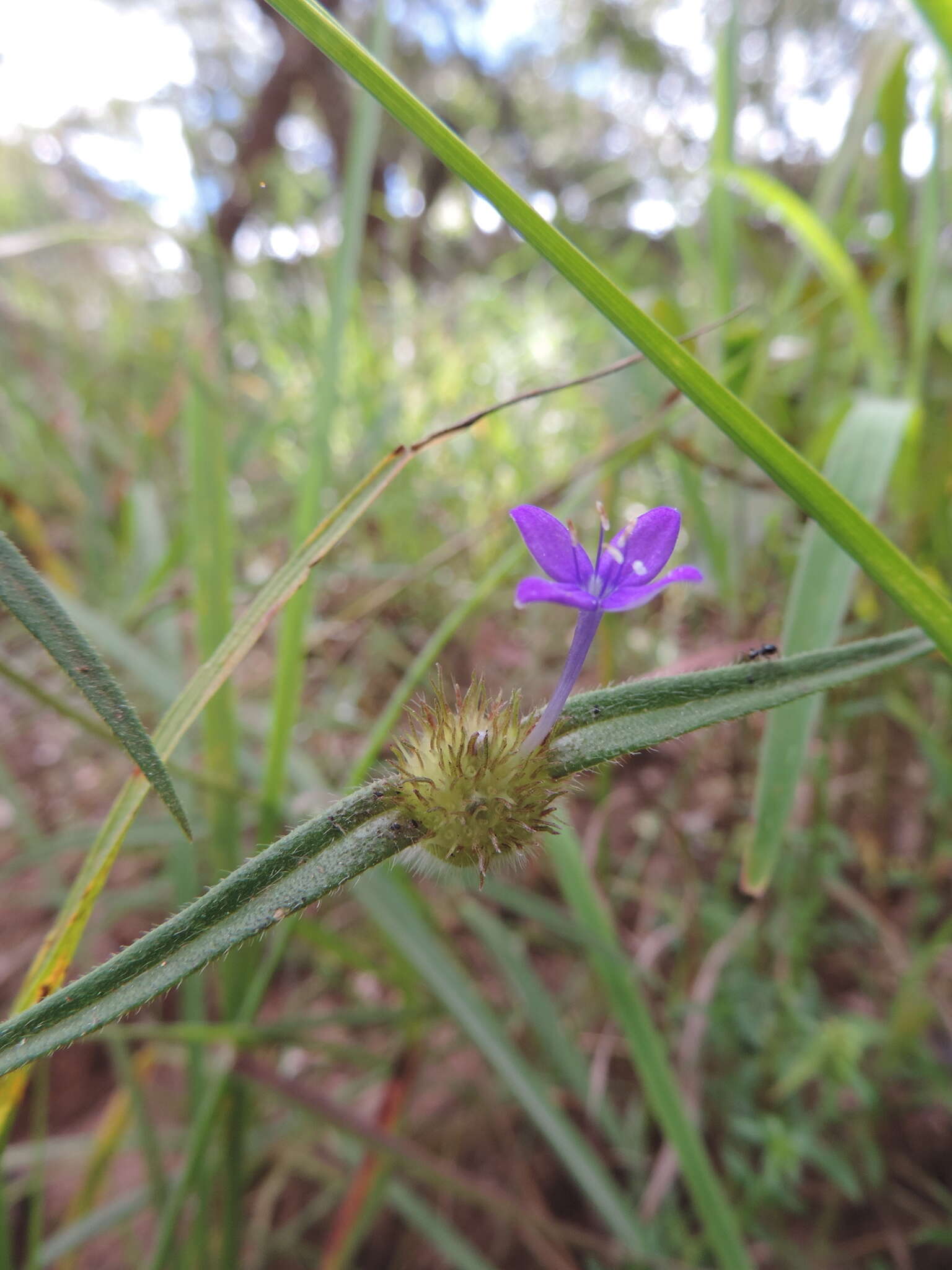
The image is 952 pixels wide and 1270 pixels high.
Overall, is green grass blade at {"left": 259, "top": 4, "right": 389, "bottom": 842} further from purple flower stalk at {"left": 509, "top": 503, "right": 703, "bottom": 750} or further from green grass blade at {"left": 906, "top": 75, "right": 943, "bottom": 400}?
green grass blade at {"left": 906, "top": 75, "right": 943, "bottom": 400}

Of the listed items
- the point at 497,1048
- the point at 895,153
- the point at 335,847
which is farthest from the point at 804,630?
the point at 895,153

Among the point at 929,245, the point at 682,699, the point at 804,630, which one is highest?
the point at 929,245

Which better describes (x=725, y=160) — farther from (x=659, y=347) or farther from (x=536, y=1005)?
(x=536, y=1005)

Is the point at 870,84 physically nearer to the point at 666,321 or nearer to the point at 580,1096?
the point at 666,321

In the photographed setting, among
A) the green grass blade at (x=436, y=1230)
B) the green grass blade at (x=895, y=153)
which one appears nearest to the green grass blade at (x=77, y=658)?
the green grass blade at (x=436, y=1230)

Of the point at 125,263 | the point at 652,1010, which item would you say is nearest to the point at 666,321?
the point at 652,1010

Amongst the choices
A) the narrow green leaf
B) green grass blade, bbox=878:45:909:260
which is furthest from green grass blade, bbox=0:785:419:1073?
green grass blade, bbox=878:45:909:260

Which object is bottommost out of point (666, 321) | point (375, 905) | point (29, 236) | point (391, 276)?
point (375, 905)
